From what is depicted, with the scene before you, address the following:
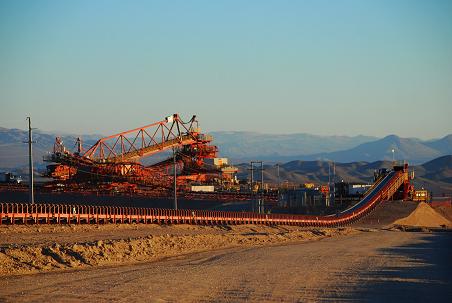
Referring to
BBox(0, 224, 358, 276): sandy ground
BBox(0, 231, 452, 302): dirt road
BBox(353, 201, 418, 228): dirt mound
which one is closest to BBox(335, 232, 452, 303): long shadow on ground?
BBox(0, 231, 452, 302): dirt road

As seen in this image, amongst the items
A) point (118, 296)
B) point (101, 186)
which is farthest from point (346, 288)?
point (101, 186)

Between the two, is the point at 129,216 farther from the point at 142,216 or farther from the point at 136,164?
the point at 136,164

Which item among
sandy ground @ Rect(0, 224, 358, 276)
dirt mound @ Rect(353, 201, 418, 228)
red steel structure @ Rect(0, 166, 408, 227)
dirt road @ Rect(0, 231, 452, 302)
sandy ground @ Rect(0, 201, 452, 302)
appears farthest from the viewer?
dirt mound @ Rect(353, 201, 418, 228)

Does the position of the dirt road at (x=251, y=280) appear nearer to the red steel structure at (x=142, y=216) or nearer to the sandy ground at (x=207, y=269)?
the sandy ground at (x=207, y=269)

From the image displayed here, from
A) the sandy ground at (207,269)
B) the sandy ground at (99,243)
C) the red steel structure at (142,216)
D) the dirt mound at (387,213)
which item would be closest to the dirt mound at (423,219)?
the dirt mound at (387,213)

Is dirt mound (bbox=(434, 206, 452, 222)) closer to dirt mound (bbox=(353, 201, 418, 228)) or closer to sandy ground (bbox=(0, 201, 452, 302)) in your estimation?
dirt mound (bbox=(353, 201, 418, 228))

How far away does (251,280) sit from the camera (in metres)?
30.8

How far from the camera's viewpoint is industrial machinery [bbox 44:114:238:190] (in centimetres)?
11938

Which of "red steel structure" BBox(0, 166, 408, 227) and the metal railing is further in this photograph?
"red steel structure" BBox(0, 166, 408, 227)

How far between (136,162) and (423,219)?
38998 mm

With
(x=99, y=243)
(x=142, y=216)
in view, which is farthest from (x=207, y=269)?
(x=142, y=216)

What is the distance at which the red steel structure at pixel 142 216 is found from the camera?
56.1 m

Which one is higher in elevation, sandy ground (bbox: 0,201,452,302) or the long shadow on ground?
sandy ground (bbox: 0,201,452,302)

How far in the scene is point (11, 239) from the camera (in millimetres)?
43312
